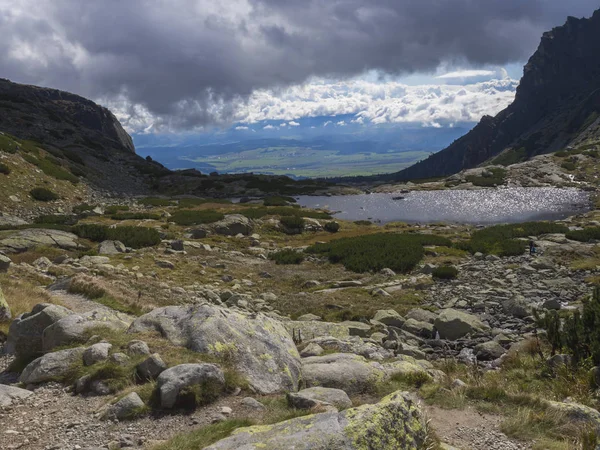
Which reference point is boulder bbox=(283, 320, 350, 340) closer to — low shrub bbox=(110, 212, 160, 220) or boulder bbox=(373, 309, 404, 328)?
boulder bbox=(373, 309, 404, 328)

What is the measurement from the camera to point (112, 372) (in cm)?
790

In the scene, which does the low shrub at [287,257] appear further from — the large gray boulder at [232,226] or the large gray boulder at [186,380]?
the large gray boulder at [186,380]

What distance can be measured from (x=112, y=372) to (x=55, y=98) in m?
179

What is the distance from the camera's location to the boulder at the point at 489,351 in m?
13.8

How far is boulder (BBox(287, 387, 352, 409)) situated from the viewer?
6.91 meters

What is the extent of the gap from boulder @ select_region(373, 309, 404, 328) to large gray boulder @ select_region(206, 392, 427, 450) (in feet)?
38.3

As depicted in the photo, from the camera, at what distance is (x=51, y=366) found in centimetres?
824

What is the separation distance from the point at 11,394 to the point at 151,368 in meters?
2.45

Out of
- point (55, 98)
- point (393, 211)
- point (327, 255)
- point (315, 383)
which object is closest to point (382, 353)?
point (315, 383)

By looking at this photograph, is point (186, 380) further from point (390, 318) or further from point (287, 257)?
point (287, 257)

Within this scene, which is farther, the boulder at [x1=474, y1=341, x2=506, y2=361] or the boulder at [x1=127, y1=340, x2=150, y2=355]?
the boulder at [x1=474, y1=341, x2=506, y2=361]

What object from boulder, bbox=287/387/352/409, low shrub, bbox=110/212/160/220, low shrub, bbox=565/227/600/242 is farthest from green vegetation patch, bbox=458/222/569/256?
low shrub, bbox=110/212/160/220

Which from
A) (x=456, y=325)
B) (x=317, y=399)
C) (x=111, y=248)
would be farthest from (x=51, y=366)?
(x=111, y=248)

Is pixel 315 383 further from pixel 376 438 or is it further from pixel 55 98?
pixel 55 98
